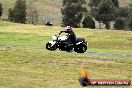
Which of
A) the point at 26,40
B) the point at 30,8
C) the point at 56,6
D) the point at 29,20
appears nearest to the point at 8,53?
the point at 26,40

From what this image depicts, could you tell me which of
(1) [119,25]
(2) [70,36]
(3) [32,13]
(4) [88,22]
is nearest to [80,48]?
(2) [70,36]

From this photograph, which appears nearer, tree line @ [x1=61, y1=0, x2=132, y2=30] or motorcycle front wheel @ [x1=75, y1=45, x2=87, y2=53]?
motorcycle front wheel @ [x1=75, y1=45, x2=87, y2=53]

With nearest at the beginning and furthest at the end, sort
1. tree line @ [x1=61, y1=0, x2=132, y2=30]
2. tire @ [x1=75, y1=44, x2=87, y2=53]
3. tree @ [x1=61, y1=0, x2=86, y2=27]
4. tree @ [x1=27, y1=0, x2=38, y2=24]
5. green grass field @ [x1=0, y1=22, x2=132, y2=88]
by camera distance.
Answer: green grass field @ [x1=0, y1=22, x2=132, y2=88] → tire @ [x1=75, y1=44, x2=87, y2=53] → tree line @ [x1=61, y1=0, x2=132, y2=30] → tree @ [x1=61, y1=0, x2=86, y2=27] → tree @ [x1=27, y1=0, x2=38, y2=24]

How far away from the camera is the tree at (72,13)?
115500mm

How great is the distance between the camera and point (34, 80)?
75.2ft

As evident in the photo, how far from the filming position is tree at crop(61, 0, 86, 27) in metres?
116

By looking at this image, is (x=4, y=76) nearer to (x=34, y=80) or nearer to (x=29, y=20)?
(x=34, y=80)

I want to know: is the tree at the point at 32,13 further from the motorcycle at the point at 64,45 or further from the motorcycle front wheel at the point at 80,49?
the motorcycle at the point at 64,45

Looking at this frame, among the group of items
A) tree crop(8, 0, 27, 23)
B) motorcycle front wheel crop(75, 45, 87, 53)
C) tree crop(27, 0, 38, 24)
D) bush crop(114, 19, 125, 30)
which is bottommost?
tree crop(27, 0, 38, 24)

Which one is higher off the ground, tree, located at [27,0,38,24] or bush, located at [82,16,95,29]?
bush, located at [82,16,95,29]

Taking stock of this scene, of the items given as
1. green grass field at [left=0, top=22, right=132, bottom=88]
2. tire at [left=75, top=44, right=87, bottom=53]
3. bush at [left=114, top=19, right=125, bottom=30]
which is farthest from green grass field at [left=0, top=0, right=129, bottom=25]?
green grass field at [left=0, top=22, right=132, bottom=88]

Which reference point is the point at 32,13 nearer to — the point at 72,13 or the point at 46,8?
the point at 46,8

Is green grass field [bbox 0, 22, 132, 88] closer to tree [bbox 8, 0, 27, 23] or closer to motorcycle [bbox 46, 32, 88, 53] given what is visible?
motorcycle [bbox 46, 32, 88, 53]

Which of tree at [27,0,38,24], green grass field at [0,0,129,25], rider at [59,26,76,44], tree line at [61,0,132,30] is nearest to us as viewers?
rider at [59,26,76,44]
